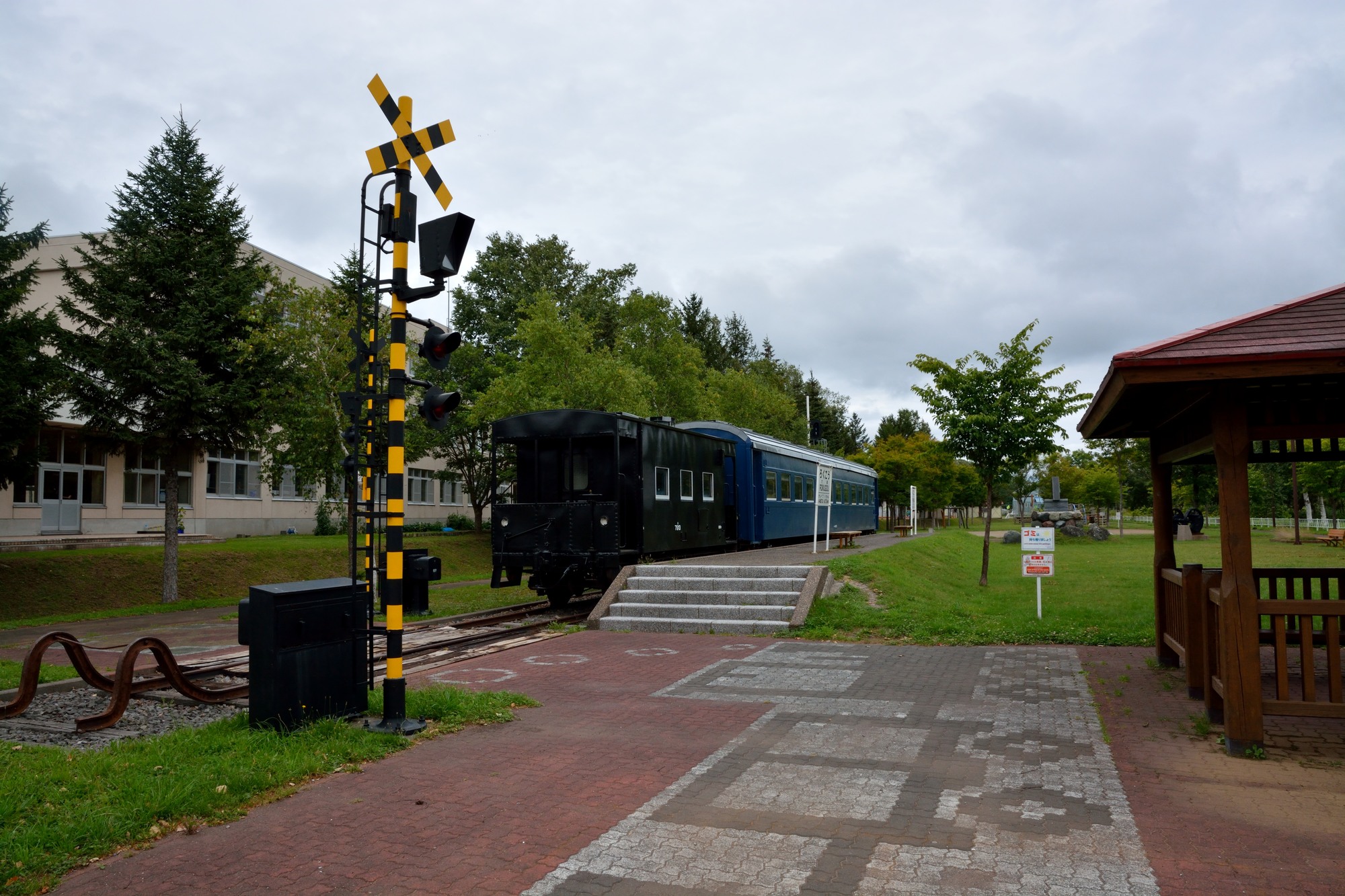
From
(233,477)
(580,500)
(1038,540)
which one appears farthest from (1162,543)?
(233,477)

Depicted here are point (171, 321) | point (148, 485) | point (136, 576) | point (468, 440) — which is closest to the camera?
point (171, 321)

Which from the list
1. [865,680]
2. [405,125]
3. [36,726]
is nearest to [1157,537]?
[865,680]

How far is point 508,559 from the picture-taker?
15.1 metres

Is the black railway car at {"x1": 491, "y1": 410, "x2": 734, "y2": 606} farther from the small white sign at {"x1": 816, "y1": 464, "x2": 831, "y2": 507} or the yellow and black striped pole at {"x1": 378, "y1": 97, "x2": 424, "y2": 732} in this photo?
the yellow and black striped pole at {"x1": 378, "y1": 97, "x2": 424, "y2": 732}

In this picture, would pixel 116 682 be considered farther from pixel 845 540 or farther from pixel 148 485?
pixel 148 485

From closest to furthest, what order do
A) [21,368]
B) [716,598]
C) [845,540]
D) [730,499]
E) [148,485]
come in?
[716,598], [21,368], [730,499], [845,540], [148,485]

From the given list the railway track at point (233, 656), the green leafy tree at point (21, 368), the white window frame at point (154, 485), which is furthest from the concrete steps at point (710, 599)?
the white window frame at point (154, 485)

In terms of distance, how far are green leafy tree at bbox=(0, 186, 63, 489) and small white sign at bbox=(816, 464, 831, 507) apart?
1541 cm

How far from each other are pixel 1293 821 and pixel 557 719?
500cm

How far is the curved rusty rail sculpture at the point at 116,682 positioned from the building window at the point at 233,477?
2996 cm

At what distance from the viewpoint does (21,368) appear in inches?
663

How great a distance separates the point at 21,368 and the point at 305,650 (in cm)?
1413

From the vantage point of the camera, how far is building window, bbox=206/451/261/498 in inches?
1448

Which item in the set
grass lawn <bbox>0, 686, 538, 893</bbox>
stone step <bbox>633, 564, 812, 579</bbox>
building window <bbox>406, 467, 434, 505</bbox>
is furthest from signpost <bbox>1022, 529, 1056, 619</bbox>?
building window <bbox>406, 467, 434, 505</bbox>
